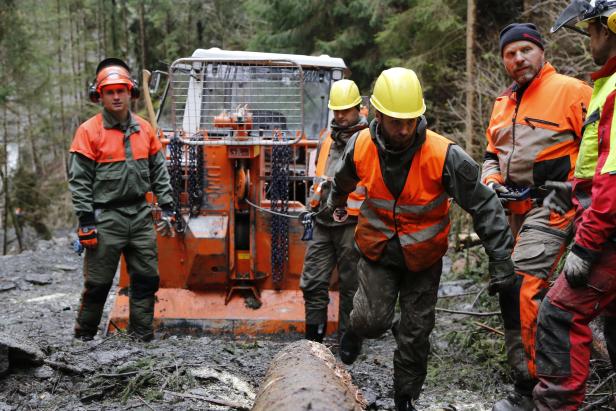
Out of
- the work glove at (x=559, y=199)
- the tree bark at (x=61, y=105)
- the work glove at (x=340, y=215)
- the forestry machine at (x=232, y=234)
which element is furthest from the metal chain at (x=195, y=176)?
the tree bark at (x=61, y=105)

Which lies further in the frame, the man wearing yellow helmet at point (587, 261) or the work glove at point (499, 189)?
the work glove at point (499, 189)

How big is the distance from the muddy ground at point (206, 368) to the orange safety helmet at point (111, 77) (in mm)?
1971

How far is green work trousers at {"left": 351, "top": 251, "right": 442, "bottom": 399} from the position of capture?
404 centimetres

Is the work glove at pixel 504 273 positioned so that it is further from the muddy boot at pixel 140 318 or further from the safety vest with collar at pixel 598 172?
the muddy boot at pixel 140 318

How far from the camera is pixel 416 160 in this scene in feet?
12.0

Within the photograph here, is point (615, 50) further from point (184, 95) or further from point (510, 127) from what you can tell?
point (184, 95)

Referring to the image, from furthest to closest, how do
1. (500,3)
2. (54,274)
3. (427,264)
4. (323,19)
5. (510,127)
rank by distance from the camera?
1. (323,19)
2. (500,3)
3. (54,274)
4. (510,127)
5. (427,264)

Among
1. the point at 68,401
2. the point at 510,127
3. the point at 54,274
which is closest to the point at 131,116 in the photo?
the point at 68,401

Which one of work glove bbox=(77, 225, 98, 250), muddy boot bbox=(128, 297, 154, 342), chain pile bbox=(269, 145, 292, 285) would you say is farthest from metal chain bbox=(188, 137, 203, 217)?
work glove bbox=(77, 225, 98, 250)

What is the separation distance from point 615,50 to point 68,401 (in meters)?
3.34

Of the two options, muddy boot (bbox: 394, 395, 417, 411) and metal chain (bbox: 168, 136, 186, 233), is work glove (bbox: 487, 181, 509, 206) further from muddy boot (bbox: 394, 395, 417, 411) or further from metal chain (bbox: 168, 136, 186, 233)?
metal chain (bbox: 168, 136, 186, 233)

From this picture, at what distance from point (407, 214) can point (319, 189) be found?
1679 mm

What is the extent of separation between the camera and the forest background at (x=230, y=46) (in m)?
12.4

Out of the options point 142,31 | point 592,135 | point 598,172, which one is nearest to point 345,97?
point 592,135
